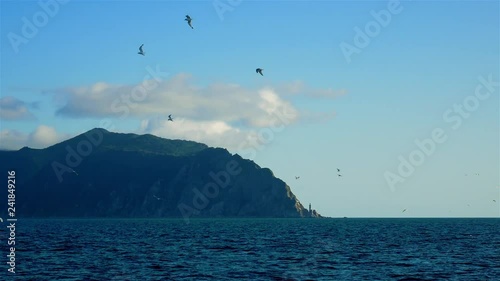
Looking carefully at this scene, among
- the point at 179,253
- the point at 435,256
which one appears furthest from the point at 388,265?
the point at 179,253

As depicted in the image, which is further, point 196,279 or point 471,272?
point 471,272

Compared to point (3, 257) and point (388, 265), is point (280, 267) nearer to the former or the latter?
point (388, 265)

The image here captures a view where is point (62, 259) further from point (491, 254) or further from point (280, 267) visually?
point (491, 254)

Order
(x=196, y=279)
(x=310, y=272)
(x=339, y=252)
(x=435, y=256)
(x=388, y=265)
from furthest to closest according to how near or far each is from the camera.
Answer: (x=339, y=252)
(x=435, y=256)
(x=388, y=265)
(x=310, y=272)
(x=196, y=279)

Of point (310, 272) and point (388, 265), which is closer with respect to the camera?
point (310, 272)

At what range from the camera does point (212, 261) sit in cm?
7156

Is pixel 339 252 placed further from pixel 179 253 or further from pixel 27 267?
pixel 27 267

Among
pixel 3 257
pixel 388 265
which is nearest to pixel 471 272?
pixel 388 265

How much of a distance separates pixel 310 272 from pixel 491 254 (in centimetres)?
3368

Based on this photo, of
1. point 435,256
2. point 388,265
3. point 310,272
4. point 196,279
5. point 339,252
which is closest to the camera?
point 196,279

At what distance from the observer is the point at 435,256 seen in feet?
265

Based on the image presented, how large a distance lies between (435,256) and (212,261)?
92.3 ft

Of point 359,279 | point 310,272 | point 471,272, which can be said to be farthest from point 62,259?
point 471,272

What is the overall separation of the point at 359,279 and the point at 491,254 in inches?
1352
